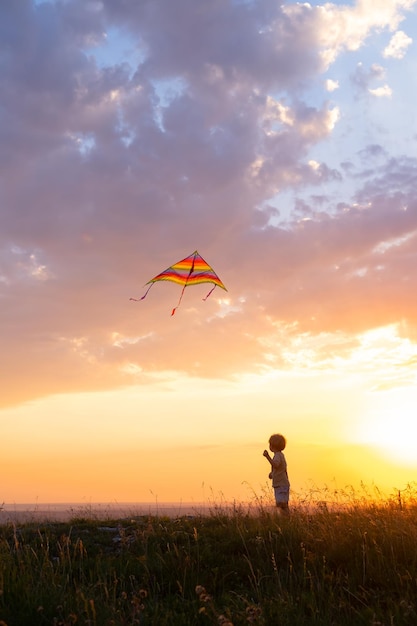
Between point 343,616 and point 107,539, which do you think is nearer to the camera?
point 343,616

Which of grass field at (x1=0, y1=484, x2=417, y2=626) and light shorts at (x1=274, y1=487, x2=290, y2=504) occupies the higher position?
light shorts at (x1=274, y1=487, x2=290, y2=504)

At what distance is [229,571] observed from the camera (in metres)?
8.51

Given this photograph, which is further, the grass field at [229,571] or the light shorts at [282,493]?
the light shorts at [282,493]

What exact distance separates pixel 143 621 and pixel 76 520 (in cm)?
665

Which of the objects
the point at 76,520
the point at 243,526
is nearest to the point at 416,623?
the point at 243,526

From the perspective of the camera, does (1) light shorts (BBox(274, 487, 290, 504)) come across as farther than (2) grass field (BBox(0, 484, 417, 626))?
Yes

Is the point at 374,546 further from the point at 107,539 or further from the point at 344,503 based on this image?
the point at 107,539

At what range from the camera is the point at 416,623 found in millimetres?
6188

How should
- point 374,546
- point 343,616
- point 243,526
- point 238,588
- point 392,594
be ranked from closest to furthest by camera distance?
1. point 343,616
2. point 392,594
3. point 238,588
4. point 374,546
5. point 243,526

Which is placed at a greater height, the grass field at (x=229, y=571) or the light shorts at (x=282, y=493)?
the light shorts at (x=282, y=493)

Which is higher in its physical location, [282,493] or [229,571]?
[282,493]

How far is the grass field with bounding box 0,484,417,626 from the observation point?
636 cm

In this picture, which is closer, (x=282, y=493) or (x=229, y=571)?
(x=229, y=571)

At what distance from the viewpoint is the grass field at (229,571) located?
6363 mm
